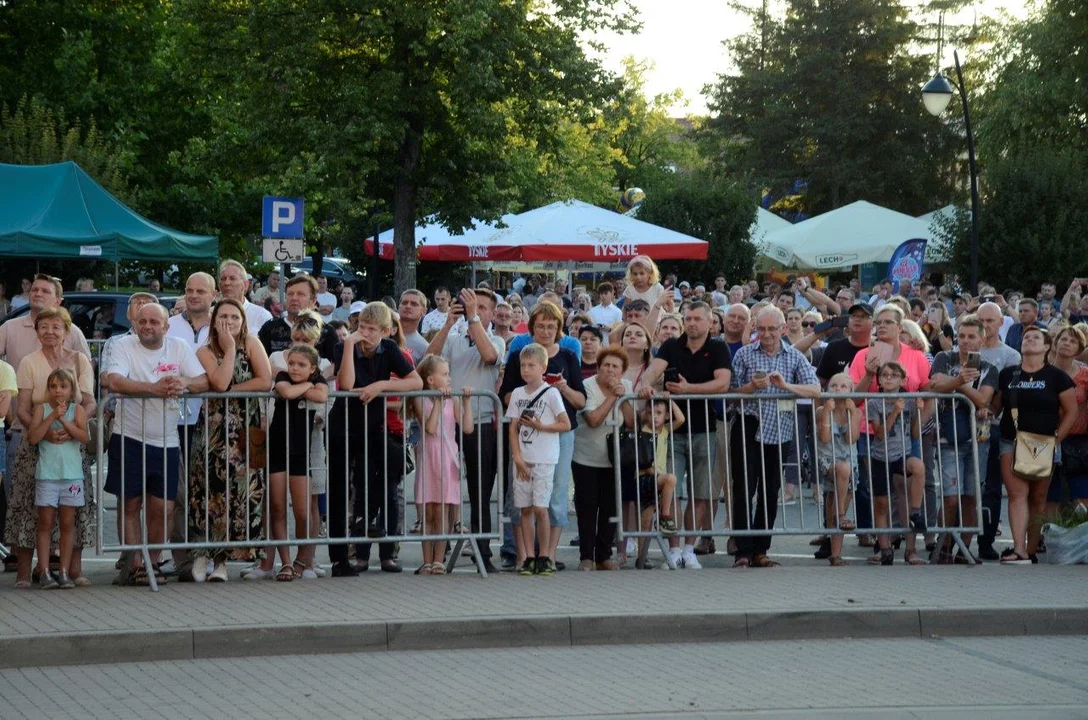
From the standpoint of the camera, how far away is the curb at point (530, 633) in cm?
779

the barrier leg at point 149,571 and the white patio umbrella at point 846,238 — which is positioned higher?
the white patio umbrella at point 846,238

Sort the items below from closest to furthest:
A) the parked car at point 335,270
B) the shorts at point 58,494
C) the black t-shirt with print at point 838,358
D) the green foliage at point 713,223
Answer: the shorts at point 58,494 → the black t-shirt with print at point 838,358 → the green foliage at point 713,223 → the parked car at point 335,270

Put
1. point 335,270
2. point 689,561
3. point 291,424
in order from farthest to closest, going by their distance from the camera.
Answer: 1. point 335,270
2. point 689,561
3. point 291,424

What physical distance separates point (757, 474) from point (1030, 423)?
78.3 inches

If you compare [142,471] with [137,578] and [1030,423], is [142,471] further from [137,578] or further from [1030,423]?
[1030,423]

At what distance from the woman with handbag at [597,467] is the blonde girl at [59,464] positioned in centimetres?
327

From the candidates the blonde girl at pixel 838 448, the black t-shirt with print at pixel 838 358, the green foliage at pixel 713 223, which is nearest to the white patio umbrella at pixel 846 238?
the green foliage at pixel 713 223

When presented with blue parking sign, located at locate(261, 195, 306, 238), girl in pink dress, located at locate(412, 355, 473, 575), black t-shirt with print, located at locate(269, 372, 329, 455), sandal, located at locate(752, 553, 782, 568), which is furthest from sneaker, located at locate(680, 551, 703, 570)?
blue parking sign, located at locate(261, 195, 306, 238)

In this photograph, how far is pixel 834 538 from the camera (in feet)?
35.1

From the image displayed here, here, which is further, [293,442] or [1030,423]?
[1030,423]

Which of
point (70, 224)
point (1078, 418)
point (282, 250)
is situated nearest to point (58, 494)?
point (1078, 418)

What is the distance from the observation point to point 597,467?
34.0 feet

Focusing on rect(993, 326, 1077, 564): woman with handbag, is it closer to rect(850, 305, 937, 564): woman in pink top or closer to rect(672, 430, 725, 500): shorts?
rect(850, 305, 937, 564): woman in pink top

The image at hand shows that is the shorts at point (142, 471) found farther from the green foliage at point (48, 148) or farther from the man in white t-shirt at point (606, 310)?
the green foliage at point (48, 148)
